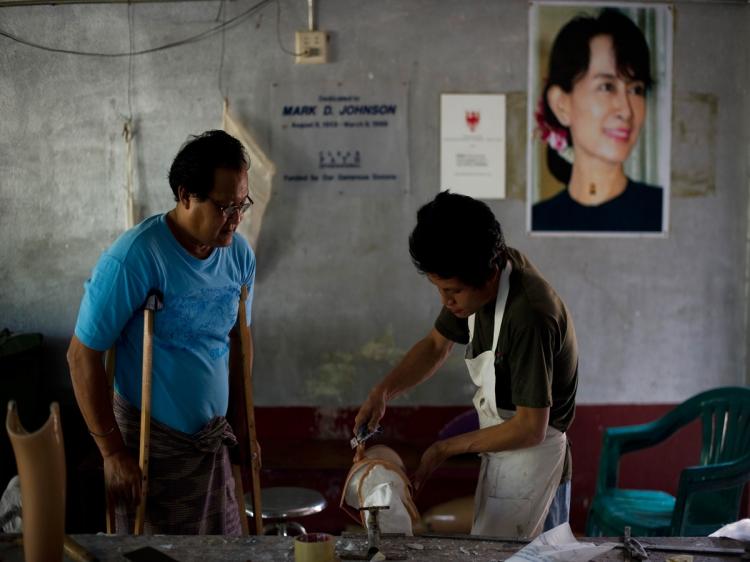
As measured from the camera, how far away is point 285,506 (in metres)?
3.32

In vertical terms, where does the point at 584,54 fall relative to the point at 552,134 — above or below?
above

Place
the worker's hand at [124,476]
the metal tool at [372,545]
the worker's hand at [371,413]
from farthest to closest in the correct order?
the worker's hand at [371,413], the worker's hand at [124,476], the metal tool at [372,545]

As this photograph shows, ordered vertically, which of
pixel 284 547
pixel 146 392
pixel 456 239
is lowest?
pixel 284 547

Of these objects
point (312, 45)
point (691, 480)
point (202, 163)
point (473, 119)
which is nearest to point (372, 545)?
point (202, 163)

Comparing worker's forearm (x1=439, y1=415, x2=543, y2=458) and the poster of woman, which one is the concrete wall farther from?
worker's forearm (x1=439, y1=415, x2=543, y2=458)

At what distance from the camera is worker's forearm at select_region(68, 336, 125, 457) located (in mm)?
2436

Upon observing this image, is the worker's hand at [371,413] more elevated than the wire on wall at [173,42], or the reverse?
the wire on wall at [173,42]

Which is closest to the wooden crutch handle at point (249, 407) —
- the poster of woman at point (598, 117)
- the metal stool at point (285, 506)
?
the metal stool at point (285, 506)

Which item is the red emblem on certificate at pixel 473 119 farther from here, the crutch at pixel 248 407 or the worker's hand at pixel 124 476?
the worker's hand at pixel 124 476

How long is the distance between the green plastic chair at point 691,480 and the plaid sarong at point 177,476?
1890 mm

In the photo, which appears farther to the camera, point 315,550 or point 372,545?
point 372,545

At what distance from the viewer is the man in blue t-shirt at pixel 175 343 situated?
2.45m

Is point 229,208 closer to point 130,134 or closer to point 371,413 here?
point 371,413

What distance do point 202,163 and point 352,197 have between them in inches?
74.2
